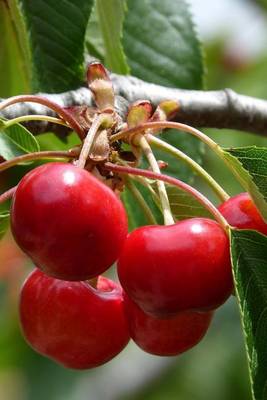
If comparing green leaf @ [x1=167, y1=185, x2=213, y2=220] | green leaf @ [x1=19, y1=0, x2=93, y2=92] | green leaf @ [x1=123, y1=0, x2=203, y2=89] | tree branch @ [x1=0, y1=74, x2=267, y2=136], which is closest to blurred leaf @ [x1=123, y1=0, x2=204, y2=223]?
green leaf @ [x1=123, y1=0, x2=203, y2=89]

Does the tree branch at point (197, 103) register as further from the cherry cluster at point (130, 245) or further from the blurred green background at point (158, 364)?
the blurred green background at point (158, 364)

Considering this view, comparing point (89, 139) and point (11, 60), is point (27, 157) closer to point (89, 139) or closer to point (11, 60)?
point (89, 139)

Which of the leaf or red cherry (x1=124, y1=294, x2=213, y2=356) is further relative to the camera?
the leaf

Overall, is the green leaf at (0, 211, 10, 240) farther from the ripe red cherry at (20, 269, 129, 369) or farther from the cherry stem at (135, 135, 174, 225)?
the cherry stem at (135, 135, 174, 225)

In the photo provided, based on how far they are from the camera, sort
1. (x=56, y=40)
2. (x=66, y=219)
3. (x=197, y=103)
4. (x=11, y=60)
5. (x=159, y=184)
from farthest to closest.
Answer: (x=11, y=60)
(x=197, y=103)
(x=56, y=40)
(x=159, y=184)
(x=66, y=219)

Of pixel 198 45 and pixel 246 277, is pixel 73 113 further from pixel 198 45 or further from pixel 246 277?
pixel 198 45

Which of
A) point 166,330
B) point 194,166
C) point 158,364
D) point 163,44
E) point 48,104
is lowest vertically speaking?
point 158,364

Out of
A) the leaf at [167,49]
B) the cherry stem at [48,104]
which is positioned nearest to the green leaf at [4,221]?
the cherry stem at [48,104]

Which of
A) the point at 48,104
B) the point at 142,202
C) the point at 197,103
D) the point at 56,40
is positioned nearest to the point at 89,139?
the point at 48,104

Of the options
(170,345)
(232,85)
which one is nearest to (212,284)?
(170,345)
